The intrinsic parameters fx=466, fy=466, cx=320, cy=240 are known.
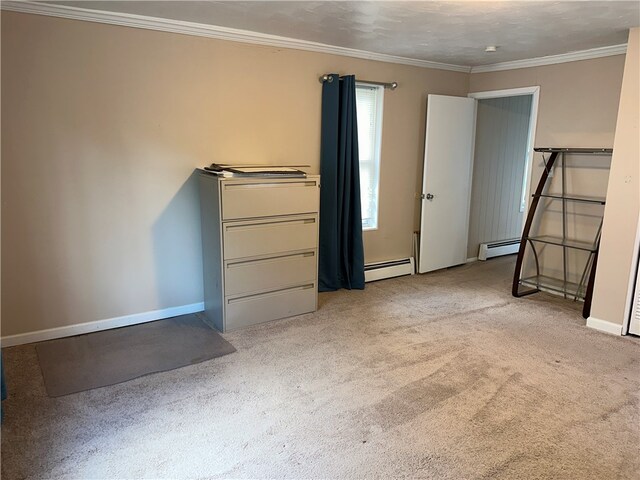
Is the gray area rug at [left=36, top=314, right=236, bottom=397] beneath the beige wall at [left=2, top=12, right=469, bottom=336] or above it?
beneath

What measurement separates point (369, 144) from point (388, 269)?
126 centimetres

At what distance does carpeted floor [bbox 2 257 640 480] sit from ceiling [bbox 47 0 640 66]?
2117mm

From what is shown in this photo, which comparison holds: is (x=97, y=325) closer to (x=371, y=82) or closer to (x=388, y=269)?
(x=388, y=269)

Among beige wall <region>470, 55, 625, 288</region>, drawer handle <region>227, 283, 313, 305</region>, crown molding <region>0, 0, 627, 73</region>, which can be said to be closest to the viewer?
crown molding <region>0, 0, 627, 73</region>

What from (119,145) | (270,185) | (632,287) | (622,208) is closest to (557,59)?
(622,208)

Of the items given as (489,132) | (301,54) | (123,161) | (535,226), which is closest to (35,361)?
(123,161)

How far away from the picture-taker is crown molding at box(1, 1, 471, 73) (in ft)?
9.13

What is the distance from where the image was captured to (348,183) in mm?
4133

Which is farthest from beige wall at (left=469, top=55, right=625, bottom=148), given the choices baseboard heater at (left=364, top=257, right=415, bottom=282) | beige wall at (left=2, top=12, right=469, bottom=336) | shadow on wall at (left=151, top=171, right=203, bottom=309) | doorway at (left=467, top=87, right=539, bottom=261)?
shadow on wall at (left=151, top=171, right=203, bottom=309)

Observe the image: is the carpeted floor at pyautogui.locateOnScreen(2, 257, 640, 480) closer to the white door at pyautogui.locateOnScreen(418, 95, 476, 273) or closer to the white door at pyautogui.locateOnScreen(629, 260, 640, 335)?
the white door at pyautogui.locateOnScreen(629, 260, 640, 335)

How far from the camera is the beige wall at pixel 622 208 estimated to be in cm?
317

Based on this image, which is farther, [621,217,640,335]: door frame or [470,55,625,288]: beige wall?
[470,55,625,288]: beige wall

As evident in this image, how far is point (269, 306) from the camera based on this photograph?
3516mm

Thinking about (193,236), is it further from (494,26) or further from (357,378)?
(494,26)
